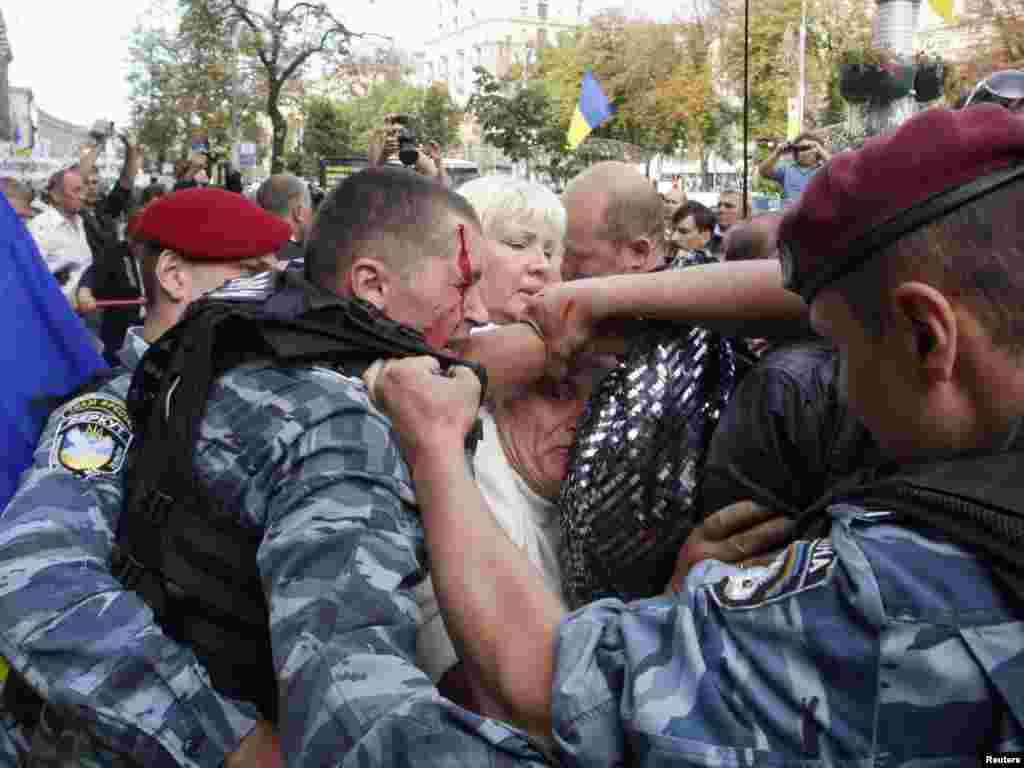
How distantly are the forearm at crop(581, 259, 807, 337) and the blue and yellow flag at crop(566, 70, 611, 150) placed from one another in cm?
1175

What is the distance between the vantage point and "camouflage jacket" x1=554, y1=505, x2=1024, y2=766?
971 mm

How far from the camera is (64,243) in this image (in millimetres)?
8344

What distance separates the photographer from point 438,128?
171 ft

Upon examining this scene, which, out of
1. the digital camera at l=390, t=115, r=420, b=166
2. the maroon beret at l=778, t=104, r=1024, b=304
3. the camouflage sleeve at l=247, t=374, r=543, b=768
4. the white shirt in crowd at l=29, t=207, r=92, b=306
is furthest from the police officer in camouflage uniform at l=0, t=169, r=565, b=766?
the white shirt in crowd at l=29, t=207, r=92, b=306

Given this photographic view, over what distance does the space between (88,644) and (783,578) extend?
1.11 m

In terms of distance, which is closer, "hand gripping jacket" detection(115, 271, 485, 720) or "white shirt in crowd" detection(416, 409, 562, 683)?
"hand gripping jacket" detection(115, 271, 485, 720)

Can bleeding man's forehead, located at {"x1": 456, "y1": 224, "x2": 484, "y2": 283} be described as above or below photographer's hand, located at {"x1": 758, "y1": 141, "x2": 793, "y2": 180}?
above

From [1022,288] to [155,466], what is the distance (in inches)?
50.5

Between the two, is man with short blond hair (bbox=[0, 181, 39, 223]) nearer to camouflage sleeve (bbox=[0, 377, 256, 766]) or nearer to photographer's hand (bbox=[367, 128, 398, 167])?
photographer's hand (bbox=[367, 128, 398, 167])

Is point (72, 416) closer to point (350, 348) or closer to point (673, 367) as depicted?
point (350, 348)

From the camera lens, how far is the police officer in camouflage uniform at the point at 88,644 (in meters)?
1.54

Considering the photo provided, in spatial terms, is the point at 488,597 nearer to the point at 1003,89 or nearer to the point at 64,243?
the point at 1003,89

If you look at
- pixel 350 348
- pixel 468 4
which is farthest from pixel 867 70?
pixel 468 4

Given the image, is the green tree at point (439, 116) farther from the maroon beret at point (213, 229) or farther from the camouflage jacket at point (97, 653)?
the camouflage jacket at point (97, 653)
